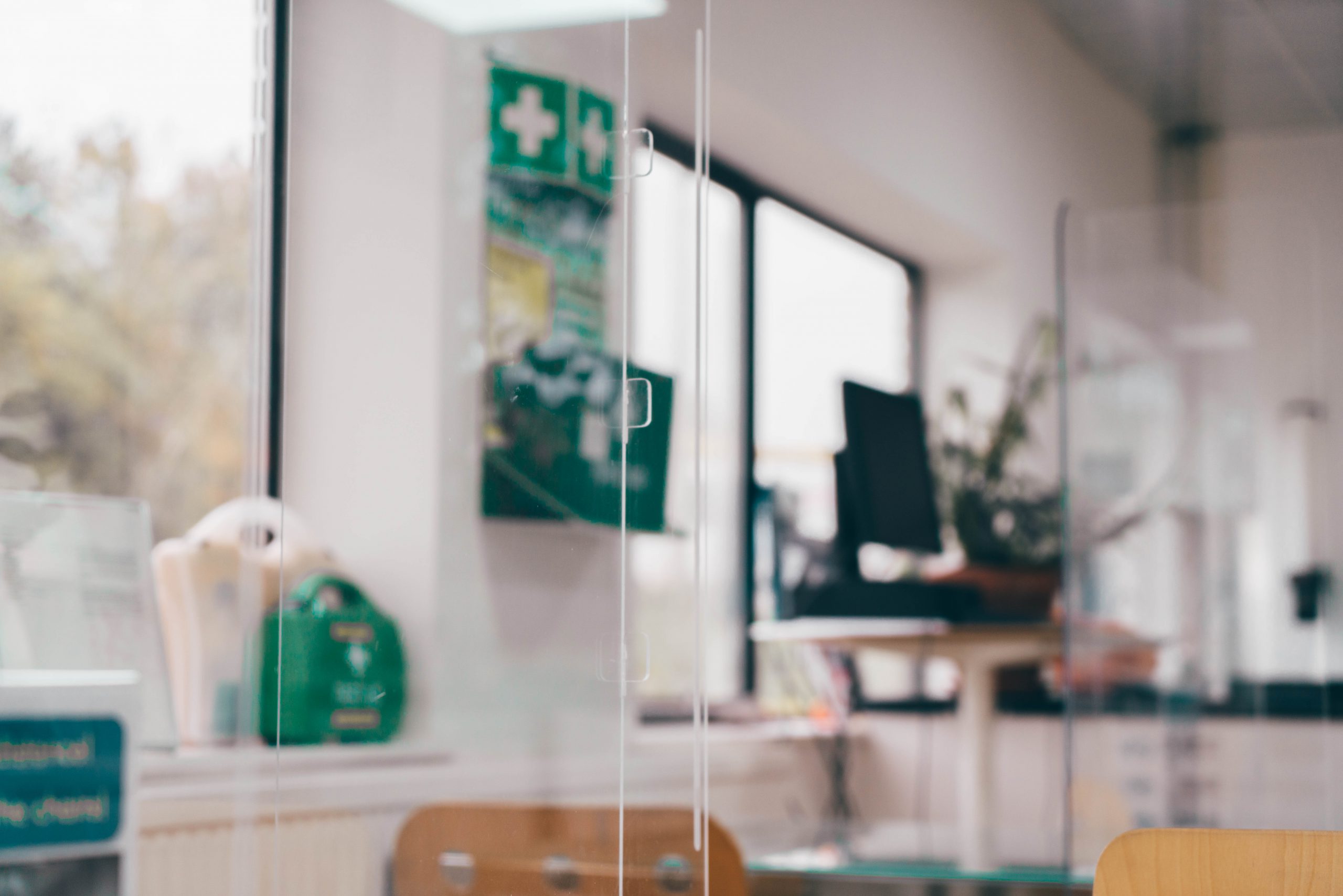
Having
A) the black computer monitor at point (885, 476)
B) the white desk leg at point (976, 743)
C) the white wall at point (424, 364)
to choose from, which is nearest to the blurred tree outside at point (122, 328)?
the white wall at point (424, 364)

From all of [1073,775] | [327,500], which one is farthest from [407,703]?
[1073,775]

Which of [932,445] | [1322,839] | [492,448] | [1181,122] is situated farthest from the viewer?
[1181,122]

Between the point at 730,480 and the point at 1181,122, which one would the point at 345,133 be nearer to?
the point at 730,480

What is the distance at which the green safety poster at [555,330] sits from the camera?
1.97 metres

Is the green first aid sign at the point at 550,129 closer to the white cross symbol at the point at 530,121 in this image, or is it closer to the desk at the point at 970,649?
the white cross symbol at the point at 530,121

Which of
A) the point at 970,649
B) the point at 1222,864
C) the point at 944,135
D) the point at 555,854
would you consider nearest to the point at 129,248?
the point at 555,854

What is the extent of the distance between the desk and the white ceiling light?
4.27 ft

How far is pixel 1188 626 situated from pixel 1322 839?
173 centimetres

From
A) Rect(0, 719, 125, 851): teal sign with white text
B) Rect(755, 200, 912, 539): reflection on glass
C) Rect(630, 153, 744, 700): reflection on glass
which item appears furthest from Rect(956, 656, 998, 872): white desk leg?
Rect(0, 719, 125, 851): teal sign with white text

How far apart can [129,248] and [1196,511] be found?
2043 millimetres

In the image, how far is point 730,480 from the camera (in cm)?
432

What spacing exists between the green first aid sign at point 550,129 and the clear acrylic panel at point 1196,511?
1.27 m

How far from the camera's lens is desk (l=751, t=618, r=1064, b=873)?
3.04 m

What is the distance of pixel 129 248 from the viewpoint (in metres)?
2.49
